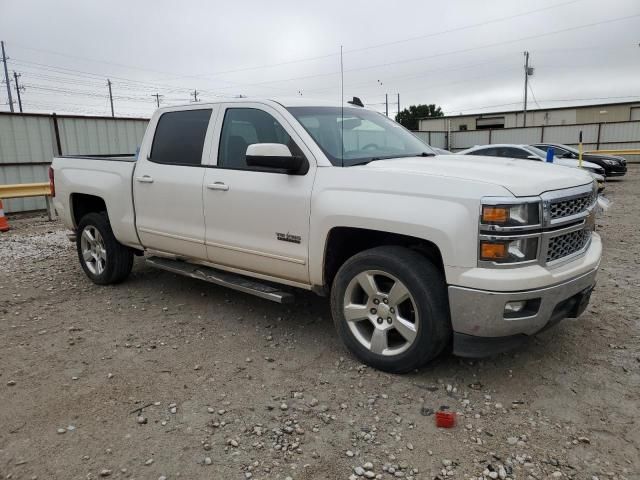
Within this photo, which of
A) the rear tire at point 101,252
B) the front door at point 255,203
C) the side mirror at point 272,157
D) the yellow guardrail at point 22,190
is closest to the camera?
the side mirror at point 272,157

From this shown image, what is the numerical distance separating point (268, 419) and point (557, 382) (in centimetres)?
189

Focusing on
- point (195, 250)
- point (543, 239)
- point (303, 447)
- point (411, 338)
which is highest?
point (543, 239)

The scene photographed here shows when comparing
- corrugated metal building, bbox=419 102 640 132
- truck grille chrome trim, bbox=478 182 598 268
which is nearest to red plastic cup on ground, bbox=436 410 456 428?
truck grille chrome trim, bbox=478 182 598 268

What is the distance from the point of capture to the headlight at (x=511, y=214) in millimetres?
2875

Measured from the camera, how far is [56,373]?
367 centimetres

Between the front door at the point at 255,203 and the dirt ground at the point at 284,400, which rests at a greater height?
the front door at the point at 255,203

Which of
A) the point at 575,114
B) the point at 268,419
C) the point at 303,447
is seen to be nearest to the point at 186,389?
the point at 268,419

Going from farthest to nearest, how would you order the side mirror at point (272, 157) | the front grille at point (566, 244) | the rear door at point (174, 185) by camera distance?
the rear door at point (174, 185), the side mirror at point (272, 157), the front grille at point (566, 244)

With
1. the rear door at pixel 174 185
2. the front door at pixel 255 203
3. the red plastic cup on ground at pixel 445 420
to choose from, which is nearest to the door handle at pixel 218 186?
the front door at pixel 255 203

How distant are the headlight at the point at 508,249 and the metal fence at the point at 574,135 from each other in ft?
88.1

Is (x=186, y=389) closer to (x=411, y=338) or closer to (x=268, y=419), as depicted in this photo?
(x=268, y=419)

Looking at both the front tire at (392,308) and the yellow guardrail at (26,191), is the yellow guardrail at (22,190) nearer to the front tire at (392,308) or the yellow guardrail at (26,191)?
the yellow guardrail at (26,191)

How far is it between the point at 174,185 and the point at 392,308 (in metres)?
2.38

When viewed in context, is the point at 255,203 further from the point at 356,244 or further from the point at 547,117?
the point at 547,117
